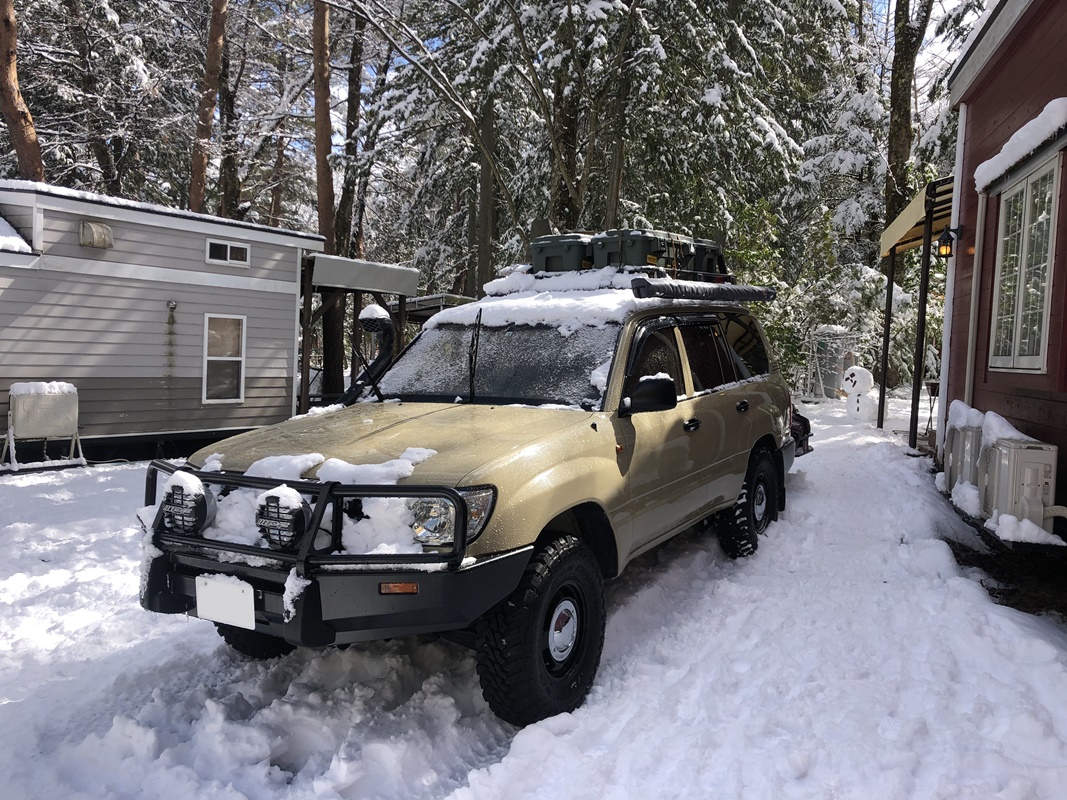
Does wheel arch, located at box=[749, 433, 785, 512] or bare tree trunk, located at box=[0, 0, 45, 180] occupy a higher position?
bare tree trunk, located at box=[0, 0, 45, 180]

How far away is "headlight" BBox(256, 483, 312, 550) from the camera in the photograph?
2.76m

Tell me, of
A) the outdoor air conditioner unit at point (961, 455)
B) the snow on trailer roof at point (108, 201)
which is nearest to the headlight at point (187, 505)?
the outdoor air conditioner unit at point (961, 455)

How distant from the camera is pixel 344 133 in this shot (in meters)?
20.0

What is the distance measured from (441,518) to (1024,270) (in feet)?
16.2

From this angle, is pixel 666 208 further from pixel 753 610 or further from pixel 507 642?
pixel 507 642

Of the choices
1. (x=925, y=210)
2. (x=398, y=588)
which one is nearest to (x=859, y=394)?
(x=925, y=210)

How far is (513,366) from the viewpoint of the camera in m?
4.18

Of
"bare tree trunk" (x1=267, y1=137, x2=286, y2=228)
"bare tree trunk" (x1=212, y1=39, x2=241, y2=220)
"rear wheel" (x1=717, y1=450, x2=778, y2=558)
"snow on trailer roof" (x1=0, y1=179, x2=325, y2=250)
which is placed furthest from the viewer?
"bare tree trunk" (x1=267, y1=137, x2=286, y2=228)

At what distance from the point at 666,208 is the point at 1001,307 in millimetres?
7910

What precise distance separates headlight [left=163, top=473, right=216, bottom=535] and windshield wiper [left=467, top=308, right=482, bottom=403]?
1.51m

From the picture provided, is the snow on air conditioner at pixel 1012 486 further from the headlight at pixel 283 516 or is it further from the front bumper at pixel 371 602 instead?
the headlight at pixel 283 516

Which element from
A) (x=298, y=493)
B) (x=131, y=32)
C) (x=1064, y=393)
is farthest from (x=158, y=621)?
(x=131, y=32)

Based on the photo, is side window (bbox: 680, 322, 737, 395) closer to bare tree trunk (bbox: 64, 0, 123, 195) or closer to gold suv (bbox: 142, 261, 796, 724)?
gold suv (bbox: 142, 261, 796, 724)

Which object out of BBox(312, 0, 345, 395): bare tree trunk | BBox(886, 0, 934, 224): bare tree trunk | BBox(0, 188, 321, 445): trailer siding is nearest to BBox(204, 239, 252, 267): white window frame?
BBox(0, 188, 321, 445): trailer siding
